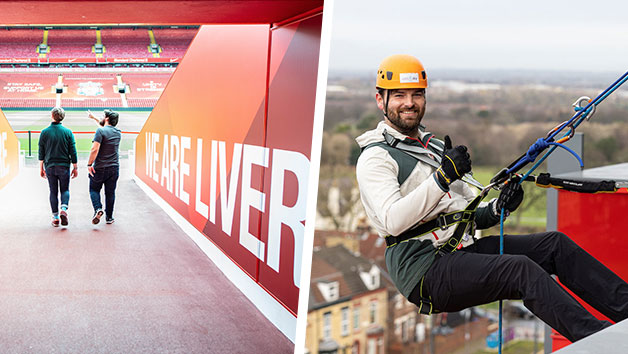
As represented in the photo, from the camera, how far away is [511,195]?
193 cm

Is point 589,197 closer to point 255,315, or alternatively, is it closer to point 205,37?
point 255,315

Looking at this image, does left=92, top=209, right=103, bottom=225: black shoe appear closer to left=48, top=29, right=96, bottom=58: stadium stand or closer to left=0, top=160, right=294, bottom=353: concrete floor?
left=0, top=160, right=294, bottom=353: concrete floor

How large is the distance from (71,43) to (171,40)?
551cm

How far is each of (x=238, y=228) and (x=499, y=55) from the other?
6439cm

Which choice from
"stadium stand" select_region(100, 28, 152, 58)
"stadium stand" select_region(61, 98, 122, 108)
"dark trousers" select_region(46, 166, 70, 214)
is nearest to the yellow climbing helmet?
"dark trousers" select_region(46, 166, 70, 214)

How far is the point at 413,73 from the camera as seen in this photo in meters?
2.01

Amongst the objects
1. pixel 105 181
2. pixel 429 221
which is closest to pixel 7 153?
pixel 105 181

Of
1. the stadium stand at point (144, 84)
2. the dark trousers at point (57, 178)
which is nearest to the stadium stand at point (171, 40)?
the stadium stand at point (144, 84)

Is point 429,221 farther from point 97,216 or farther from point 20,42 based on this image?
point 20,42

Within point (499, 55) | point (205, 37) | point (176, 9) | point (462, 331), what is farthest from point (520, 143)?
point (176, 9)

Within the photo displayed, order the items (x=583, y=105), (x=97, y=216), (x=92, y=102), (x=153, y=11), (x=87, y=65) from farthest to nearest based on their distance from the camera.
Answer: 1. (x=92, y=102)
2. (x=87, y=65)
3. (x=97, y=216)
4. (x=153, y=11)
5. (x=583, y=105)

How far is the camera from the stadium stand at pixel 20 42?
3138cm

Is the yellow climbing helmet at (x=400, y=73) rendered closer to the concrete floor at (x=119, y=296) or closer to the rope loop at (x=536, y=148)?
the rope loop at (x=536, y=148)

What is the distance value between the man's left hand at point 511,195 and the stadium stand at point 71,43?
31.8 metres
